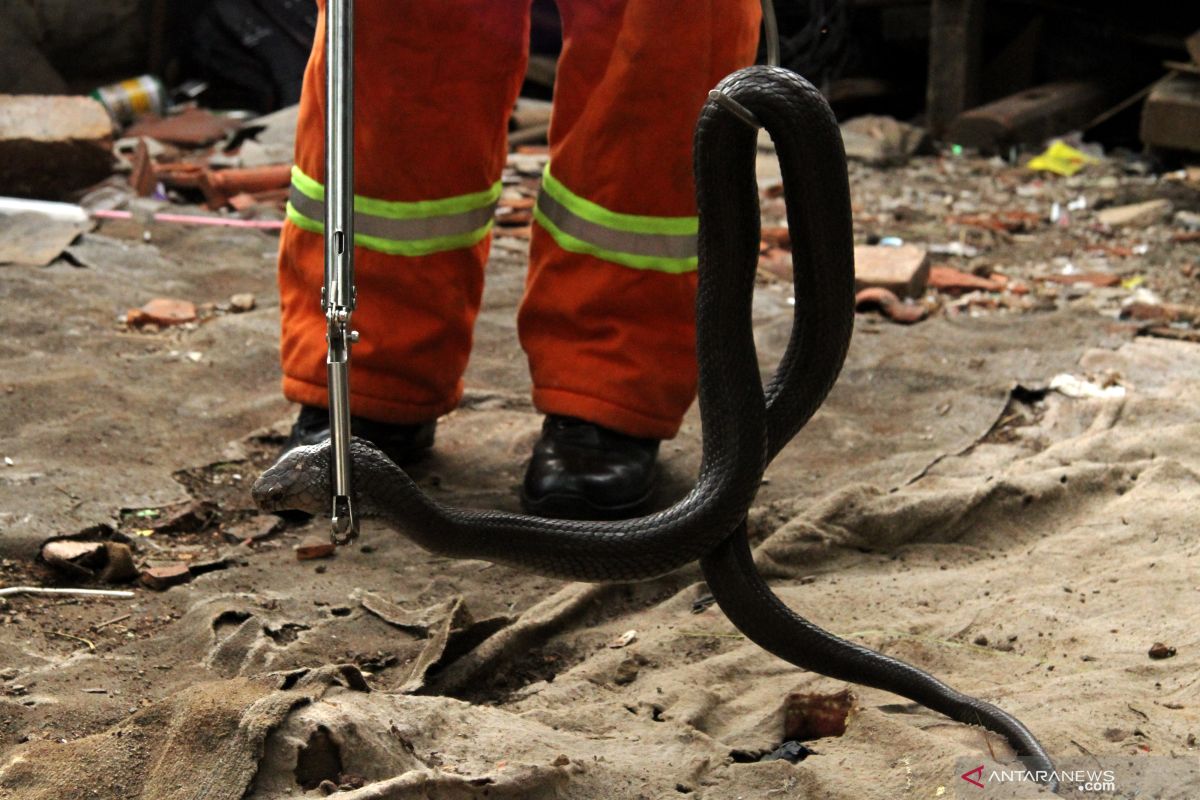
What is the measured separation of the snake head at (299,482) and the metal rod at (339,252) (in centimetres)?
9

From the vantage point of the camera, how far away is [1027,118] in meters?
5.70

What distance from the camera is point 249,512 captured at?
234cm

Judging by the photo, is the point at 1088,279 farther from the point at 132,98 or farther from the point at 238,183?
the point at 132,98

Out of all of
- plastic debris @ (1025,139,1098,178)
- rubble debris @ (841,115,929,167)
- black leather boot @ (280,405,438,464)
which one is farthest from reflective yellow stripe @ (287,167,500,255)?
plastic debris @ (1025,139,1098,178)

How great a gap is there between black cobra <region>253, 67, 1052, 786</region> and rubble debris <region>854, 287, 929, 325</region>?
217 cm

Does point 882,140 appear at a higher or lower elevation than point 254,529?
lower

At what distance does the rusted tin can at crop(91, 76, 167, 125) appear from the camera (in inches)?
231

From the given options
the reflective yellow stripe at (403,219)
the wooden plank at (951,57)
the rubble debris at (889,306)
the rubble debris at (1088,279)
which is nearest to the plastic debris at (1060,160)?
the wooden plank at (951,57)

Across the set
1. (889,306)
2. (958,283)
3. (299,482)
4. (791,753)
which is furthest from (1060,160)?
(299,482)

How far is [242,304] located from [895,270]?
1.83 meters

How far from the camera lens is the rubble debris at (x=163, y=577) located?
2.04 m

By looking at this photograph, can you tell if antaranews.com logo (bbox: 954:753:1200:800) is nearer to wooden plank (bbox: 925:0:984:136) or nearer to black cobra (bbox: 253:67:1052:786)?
black cobra (bbox: 253:67:1052:786)

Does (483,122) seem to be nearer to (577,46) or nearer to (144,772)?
(577,46)

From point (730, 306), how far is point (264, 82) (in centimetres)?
522
